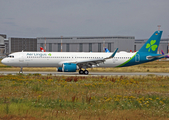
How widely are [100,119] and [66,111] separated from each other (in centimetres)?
208

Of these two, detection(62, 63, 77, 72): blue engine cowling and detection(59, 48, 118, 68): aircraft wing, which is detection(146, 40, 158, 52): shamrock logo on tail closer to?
detection(59, 48, 118, 68): aircraft wing

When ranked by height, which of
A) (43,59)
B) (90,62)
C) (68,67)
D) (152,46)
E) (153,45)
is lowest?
(68,67)

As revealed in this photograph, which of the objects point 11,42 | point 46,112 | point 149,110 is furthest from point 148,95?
point 11,42

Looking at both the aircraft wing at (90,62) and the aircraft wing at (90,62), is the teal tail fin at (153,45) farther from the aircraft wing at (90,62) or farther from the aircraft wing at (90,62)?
the aircraft wing at (90,62)

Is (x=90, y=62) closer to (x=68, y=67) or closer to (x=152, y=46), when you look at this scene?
(x=68, y=67)

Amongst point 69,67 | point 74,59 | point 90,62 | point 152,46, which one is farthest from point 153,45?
point 69,67

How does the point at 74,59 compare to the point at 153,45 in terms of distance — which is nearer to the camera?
the point at 74,59

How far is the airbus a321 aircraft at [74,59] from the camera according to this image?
115ft

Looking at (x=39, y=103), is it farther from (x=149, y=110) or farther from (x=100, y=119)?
(x=149, y=110)

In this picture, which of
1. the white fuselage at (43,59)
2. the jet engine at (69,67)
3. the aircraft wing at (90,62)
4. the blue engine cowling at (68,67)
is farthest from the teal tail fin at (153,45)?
the blue engine cowling at (68,67)

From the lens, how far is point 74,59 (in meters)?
37.1

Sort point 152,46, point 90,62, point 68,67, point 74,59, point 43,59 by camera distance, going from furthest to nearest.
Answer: point 152,46 < point 74,59 < point 43,59 < point 90,62 < point 68,67

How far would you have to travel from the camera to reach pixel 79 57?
1473 inches

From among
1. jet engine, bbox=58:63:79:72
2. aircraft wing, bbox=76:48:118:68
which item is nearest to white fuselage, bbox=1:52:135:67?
aircraft wing, bbox=76:48:118:68
